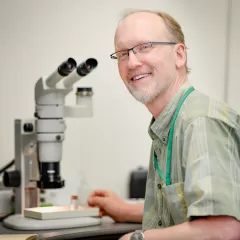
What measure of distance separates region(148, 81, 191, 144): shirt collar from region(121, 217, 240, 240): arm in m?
0.31

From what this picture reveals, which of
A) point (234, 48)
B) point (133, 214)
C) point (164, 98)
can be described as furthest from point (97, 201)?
point (234, 48)

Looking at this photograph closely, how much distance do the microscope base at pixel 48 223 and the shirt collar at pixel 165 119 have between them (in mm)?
618

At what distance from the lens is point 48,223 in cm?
206

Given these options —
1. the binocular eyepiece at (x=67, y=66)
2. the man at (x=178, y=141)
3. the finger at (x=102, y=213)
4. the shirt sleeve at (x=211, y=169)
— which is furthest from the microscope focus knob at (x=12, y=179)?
the shirt sleeve at (x=211, y=169)

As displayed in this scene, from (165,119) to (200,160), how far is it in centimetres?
27

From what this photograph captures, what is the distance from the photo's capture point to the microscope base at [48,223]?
205 centimetres

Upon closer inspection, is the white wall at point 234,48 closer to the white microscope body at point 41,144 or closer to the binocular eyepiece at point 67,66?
the white microscope body at point 41,144

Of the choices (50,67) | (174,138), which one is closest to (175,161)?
(174,138)

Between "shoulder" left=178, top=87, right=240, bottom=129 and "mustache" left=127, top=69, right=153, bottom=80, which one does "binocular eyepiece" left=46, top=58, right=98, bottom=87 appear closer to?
"mustache" left=127, top=69, right=153, bottom=80

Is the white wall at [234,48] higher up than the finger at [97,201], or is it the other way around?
the white wall at [234,48]

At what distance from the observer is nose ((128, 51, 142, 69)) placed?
1629 mm

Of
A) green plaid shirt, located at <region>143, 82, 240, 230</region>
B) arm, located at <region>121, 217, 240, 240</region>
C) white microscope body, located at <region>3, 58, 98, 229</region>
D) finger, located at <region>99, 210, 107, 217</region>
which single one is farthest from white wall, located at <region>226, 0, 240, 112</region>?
arm, located at <region>121, 217, 240, 240</region>

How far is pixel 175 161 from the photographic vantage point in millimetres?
1512

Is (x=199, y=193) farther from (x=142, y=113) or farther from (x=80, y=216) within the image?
(x=142, y=113)
